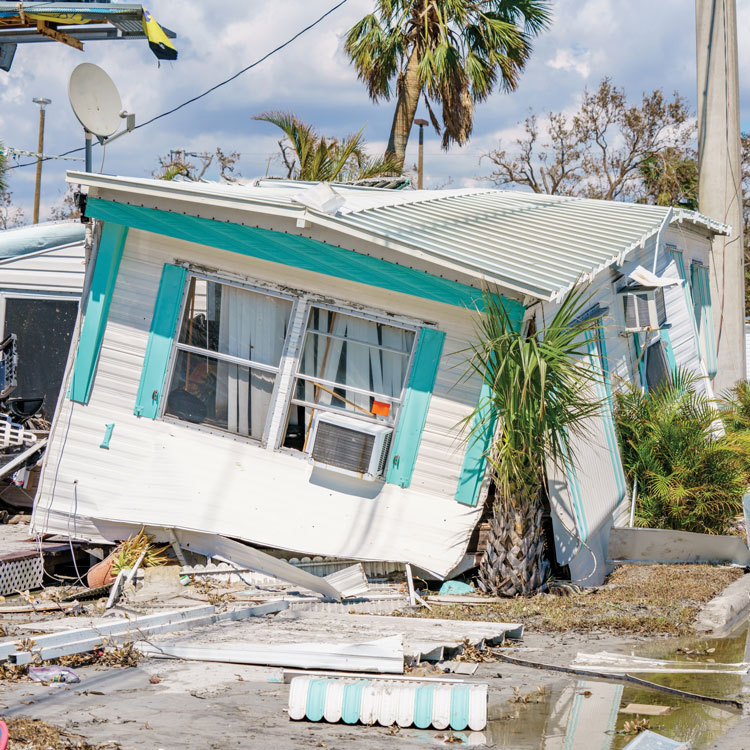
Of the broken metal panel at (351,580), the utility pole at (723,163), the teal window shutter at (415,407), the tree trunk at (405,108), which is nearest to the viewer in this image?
the broken metal panel at (351,580)

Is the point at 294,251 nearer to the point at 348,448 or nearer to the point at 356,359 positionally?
the point at 356,359

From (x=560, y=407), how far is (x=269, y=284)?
2868 millimetres

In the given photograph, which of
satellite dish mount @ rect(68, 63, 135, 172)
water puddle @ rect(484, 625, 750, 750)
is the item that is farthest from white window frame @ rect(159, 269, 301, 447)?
water puddle @ rect(484, 625, 750, 750)

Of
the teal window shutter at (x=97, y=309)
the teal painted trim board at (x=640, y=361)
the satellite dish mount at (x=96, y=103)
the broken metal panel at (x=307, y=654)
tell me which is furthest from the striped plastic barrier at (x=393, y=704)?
the satellite dish mount at (x=96, y=103)

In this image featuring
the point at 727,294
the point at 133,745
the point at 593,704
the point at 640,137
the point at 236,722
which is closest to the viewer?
the point at 133,745

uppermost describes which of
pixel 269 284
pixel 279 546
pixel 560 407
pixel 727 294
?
pixel 727 294

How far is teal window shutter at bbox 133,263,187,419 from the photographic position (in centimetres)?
890

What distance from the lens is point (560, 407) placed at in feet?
26.1

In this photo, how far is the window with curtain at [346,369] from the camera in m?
8.71

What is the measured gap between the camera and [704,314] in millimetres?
16016

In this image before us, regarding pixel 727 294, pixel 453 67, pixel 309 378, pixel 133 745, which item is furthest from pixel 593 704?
pixel 453 67

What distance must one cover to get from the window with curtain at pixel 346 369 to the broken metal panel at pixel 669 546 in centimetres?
266

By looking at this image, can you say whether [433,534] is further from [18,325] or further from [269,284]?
[18,325]

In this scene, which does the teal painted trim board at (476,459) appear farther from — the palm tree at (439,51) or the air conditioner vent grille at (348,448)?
the palm tree at (439,51)
